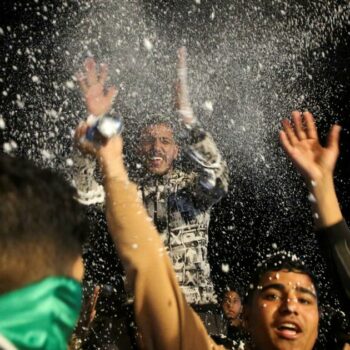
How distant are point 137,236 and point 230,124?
514 centimetres

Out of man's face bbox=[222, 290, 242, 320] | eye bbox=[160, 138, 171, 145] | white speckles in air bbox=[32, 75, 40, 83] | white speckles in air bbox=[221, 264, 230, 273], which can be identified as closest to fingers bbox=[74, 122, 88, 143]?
eye bbox=[160, 138, 171, 145]

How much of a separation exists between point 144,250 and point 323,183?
736 mm

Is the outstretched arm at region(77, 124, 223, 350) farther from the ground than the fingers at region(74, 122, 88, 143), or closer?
closer

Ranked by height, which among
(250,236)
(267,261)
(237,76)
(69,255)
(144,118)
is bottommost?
(69,255)

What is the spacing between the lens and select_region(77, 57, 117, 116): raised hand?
210 cm

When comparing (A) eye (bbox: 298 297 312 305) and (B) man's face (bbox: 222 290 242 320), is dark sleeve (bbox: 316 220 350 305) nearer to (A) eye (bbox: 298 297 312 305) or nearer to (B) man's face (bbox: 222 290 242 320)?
(A) eye (bbox: 298 297 312 305)

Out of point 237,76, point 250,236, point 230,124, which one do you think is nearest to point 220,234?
point 250,236

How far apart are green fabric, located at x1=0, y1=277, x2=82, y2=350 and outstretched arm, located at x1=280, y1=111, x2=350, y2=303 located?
101 centimetres

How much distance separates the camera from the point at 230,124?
6.58 metres

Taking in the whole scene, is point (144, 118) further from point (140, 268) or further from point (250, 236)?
point (140, 268)

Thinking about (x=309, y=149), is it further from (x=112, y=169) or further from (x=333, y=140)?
(x=112, y=169)

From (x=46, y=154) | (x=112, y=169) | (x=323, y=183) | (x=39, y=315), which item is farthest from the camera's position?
(x=46, y=154)

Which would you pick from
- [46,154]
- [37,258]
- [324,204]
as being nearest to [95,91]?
[324,204]

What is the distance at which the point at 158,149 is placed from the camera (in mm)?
3643
